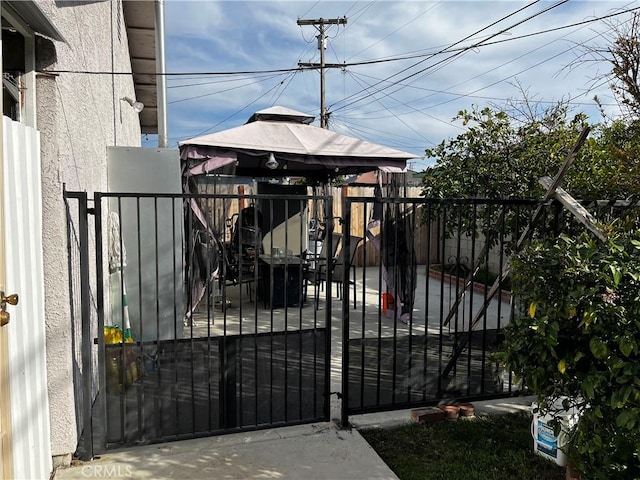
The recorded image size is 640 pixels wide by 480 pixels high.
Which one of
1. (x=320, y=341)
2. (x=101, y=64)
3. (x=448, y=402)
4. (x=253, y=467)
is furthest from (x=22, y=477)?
(x=101, y=64)

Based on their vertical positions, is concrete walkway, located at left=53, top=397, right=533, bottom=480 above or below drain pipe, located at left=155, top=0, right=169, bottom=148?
below

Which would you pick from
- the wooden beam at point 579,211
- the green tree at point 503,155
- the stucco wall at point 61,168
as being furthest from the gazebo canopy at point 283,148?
the wooden beam at point 579,211

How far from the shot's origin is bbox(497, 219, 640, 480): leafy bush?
1771mm

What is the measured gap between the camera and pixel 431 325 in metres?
5.72

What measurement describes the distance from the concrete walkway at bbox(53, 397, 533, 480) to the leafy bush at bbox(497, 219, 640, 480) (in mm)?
1017

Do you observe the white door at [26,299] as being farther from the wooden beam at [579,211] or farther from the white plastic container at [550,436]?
the wooden beam at [579,211]

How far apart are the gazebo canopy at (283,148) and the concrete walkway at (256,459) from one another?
3.30 meters

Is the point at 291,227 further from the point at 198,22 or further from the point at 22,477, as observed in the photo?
the point at 22,477

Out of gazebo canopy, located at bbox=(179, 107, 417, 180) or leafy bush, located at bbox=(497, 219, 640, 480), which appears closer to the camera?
leafy bush, located at bbox=(497, 219, 640, 480)

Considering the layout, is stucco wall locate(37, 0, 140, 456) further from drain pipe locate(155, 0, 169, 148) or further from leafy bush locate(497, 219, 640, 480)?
drain pipe locate(155, 0, 169, 148)

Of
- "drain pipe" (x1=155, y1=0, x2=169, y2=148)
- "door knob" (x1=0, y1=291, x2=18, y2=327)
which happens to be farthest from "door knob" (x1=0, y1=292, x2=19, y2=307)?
"drain pipe" (x1=155, y1=0, x2=169, y2=148)

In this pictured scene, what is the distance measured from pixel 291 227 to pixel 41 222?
608cm

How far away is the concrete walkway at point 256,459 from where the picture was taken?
2441 mm

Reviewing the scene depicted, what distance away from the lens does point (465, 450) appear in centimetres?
273
